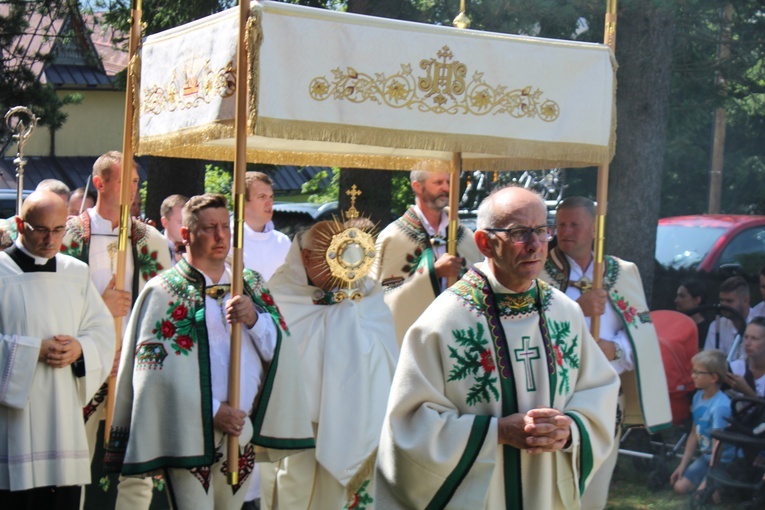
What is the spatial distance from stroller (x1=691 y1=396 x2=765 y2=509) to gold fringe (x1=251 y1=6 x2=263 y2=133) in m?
3.97

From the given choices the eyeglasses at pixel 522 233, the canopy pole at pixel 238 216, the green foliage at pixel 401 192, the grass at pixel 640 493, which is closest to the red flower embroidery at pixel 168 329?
the canopy pole at pixel 238 216

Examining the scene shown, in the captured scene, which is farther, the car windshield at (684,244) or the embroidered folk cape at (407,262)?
the car windshield at (684,244)

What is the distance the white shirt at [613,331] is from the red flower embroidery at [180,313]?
228cm

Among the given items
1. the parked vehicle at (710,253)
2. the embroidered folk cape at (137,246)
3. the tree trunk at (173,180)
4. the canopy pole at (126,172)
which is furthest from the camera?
the tree trunk at (173,180)

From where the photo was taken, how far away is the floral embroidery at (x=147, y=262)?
7.07 m

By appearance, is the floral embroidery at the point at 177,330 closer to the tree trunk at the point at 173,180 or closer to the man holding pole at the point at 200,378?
the man holding pole at the point at 200,378

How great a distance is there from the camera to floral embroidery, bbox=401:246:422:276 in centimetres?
753

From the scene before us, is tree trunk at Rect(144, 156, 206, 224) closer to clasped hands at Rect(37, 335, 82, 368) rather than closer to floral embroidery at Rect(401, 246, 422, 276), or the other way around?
floral embroidery at Rect(401, 246, 422, 276)

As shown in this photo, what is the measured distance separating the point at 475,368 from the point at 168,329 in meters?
1.82

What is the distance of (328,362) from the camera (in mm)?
6730

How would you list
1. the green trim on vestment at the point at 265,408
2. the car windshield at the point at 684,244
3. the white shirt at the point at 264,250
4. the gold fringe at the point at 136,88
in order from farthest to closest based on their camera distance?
the car windshield at the point at 684,244 → the white shirt at the point at 264,250 → the gold fringe at the point at 136,88 → the green trim on vestment at the point at 265,408

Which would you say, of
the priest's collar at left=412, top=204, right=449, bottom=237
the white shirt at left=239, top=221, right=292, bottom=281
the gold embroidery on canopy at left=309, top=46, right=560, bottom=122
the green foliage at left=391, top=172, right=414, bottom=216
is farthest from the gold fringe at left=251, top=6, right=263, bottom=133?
the green foliage at left=391, top=172, right=414, bottom=216

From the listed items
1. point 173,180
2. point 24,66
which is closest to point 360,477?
point 173,180

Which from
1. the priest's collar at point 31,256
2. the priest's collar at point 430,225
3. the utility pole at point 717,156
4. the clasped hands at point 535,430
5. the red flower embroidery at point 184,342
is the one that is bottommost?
the clasped hands at point 535,430
